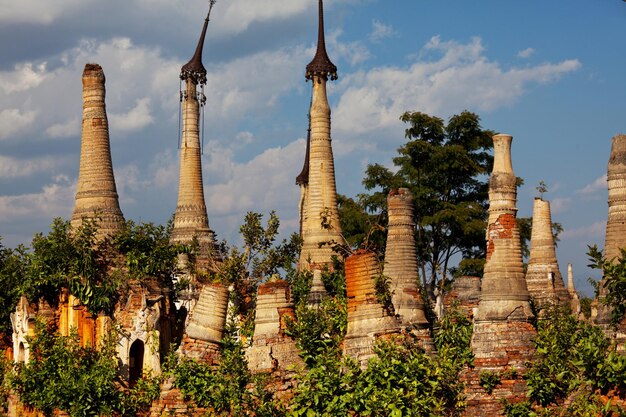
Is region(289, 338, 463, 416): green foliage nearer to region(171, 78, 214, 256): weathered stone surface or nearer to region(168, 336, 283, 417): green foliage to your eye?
region(168, 336, 283, 417): green foliage

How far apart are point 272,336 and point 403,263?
4.63 m

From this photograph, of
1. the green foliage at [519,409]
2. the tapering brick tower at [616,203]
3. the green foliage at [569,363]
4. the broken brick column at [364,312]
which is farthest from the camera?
the tapering brick tower at [616,203]

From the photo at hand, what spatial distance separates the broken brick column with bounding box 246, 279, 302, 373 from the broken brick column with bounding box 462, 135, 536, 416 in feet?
8.84

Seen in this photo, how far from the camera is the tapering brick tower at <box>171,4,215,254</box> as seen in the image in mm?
30156

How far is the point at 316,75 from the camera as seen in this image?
1235 inches

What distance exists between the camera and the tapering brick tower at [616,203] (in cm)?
1773

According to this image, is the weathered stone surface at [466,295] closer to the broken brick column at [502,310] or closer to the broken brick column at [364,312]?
the broken brick column at [502,310]

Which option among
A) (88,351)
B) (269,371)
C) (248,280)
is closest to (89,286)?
(88,351)

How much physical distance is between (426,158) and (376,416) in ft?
94.0

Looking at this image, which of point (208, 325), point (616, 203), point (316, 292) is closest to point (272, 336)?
point (208, 325)

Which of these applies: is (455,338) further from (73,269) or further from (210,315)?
(73,269)

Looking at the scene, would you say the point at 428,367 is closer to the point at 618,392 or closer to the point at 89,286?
the point at 618,392

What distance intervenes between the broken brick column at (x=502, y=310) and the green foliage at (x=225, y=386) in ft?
10.1

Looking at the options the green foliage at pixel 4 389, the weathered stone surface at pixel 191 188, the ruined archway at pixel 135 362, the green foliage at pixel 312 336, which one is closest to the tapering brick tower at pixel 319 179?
the weathered stone surface at pixel 191 188
